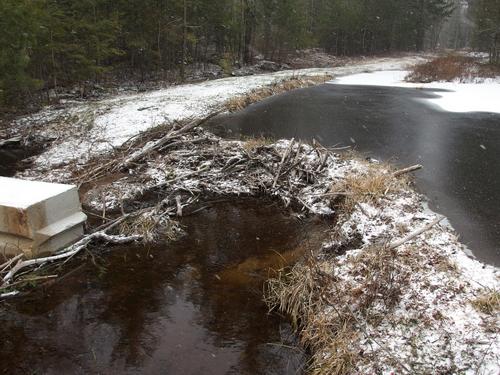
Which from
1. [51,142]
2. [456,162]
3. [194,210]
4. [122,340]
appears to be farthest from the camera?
[51,142]

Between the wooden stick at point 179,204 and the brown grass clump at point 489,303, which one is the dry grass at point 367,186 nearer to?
the wooden stick at point 179,204

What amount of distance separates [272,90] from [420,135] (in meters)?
10.3

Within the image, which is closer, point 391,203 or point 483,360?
point 483,360

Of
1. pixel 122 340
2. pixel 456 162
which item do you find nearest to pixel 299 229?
pixel 122 340

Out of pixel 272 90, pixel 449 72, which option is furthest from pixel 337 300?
pixel 449 72

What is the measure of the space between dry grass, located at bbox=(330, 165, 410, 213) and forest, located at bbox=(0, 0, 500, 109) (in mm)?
10744

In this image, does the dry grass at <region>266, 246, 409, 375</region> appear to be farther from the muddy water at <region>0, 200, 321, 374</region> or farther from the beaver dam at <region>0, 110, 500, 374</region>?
the muddy water at <region>0, 200, 321, 374</region>

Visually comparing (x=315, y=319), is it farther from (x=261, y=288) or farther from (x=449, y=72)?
(x=449, y=72)

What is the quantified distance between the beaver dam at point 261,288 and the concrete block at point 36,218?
26cm

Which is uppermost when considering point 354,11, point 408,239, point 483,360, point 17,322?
point 354,11

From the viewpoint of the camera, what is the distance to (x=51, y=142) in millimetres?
13531

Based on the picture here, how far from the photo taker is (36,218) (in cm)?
611

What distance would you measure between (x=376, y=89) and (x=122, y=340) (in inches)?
873

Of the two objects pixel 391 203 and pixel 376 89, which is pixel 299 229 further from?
pixel 376 89
